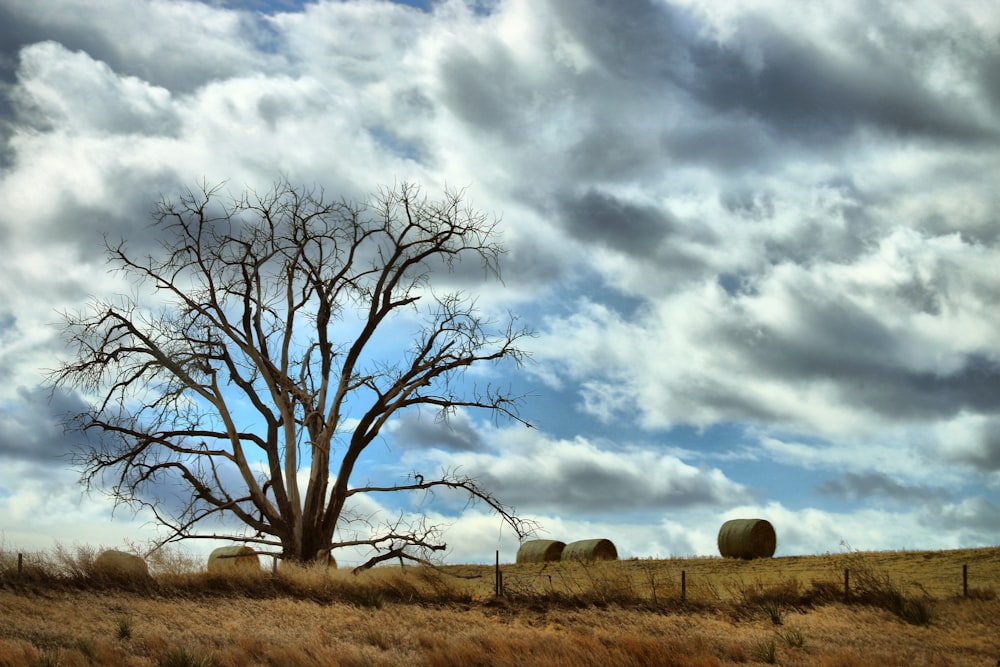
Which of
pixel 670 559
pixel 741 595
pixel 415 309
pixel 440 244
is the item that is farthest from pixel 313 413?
pixel 670 559

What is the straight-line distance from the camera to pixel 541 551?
112 ft

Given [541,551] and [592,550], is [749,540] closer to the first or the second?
[592,550]

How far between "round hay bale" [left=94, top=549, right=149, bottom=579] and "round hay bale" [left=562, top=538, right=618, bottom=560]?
16.1 meters

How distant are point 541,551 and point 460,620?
16.9 m

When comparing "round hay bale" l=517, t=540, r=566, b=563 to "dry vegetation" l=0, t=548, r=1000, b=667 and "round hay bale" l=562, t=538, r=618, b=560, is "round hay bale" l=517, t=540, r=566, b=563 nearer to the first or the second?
"round hay bale" l=562, t=538, r=618, b=560

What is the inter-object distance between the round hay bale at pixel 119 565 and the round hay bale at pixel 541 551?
16.9 m

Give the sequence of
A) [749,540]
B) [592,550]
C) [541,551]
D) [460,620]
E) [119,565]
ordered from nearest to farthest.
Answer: [460,620]
[119,565]
[749,540]
[592,550]
[541,551]

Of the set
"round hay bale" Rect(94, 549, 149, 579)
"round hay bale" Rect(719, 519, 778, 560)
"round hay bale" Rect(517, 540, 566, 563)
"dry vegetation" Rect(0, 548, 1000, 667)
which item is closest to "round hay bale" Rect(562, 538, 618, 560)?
"round hay bale" Rect(517, 540, 566, 563)

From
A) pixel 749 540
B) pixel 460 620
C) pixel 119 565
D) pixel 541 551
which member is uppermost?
pixel 749 540

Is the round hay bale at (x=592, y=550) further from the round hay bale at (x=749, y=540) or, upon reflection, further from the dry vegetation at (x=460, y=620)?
the dry vegetation at (x=460, y=620)

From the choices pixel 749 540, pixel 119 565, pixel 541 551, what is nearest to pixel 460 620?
pixel 119 565

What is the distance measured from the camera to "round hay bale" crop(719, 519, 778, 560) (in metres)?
31.2

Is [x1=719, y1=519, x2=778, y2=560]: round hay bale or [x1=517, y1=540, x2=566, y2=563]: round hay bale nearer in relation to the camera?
[x1=719, y1=519, x2=778, y2=560]: round hay bale

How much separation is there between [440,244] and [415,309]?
176cm
